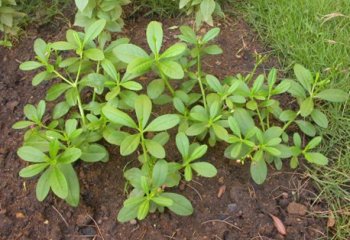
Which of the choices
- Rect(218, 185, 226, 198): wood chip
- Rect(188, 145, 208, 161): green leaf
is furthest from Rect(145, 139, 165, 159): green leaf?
Rect(218, 185, 226, 198): wood chip

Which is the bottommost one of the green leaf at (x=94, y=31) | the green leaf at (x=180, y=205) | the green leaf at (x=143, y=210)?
the green leaf at (x=180, y=205)

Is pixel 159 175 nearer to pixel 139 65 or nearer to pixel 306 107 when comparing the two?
pixel 139 65

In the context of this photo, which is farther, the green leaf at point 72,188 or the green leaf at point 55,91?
the green leaf at point 55,91

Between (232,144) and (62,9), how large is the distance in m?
1.37

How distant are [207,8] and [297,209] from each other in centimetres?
104

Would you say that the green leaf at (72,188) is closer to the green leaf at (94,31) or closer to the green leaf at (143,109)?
the green leaf at (143,109)

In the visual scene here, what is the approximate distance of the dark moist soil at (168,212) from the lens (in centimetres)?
184

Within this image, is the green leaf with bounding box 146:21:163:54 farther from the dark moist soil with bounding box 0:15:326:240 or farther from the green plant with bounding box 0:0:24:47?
the green plant with bounding box 0:0:24:47

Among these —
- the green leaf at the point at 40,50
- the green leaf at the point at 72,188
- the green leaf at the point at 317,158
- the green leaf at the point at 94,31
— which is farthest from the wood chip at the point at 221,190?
the green leaf at the point at 40,50

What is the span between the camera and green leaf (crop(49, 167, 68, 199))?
166 cm

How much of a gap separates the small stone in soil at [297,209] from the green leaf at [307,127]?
1.02ft

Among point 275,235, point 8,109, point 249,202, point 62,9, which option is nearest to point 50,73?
point 8,109

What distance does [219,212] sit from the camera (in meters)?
1.90

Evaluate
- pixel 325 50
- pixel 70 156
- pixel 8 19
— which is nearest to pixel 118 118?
pixel 70 156
